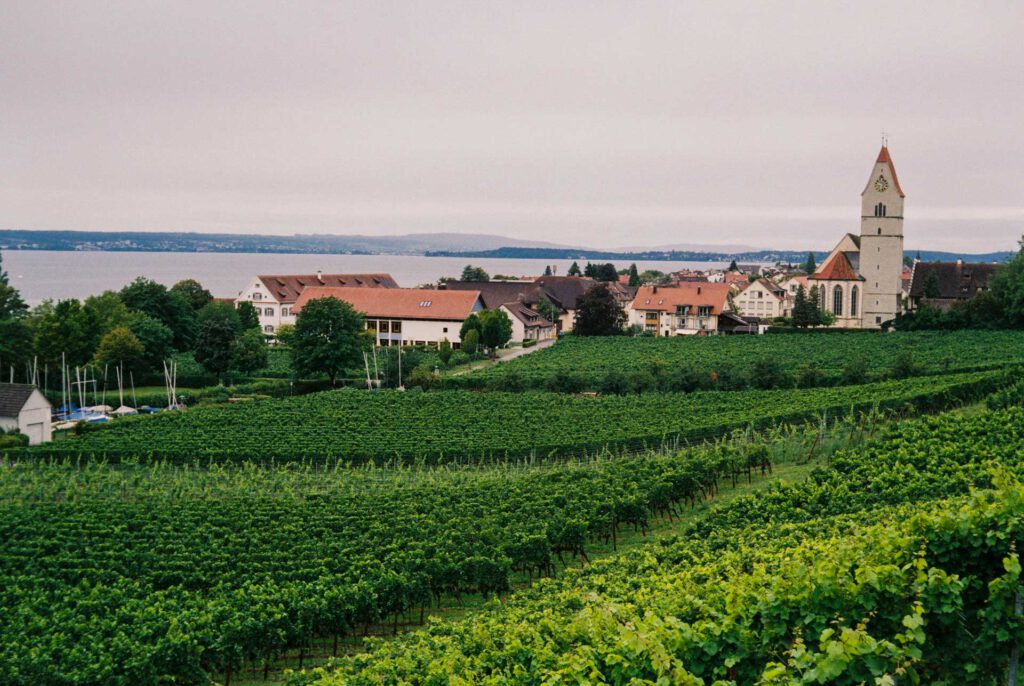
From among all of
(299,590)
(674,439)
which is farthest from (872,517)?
(674,439)

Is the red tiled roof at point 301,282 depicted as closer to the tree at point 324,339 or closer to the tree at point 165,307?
the tree at point 165,307

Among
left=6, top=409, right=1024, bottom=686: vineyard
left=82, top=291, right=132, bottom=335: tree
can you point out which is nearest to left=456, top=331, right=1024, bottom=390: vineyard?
left=6, top=409, right=1024, bottom=686: vineyard

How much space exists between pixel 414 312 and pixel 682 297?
25754 millimetres

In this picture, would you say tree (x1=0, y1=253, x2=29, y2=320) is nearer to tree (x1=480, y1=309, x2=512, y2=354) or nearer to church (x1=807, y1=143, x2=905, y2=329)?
tree (x1=480, y1=309, x2=512, y2=354)

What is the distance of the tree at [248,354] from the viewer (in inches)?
2212

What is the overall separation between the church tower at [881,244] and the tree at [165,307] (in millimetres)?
53150

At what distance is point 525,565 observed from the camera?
20.3 m

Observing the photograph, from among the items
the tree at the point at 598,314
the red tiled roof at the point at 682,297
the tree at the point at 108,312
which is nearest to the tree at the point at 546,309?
the red tiled roof at the point at 682,297

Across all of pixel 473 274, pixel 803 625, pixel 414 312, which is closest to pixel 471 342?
pixel 414 312

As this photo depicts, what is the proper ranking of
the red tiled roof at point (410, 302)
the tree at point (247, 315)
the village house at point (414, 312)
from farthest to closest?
the tree at point (247, 315)
the red tiled roof at point (410, 302)
the village house at point (414, 312)

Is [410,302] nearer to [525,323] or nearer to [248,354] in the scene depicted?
[525,323]

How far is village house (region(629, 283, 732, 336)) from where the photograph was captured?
82.9 metres

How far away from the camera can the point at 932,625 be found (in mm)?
9195

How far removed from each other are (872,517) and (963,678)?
23.3 ft
